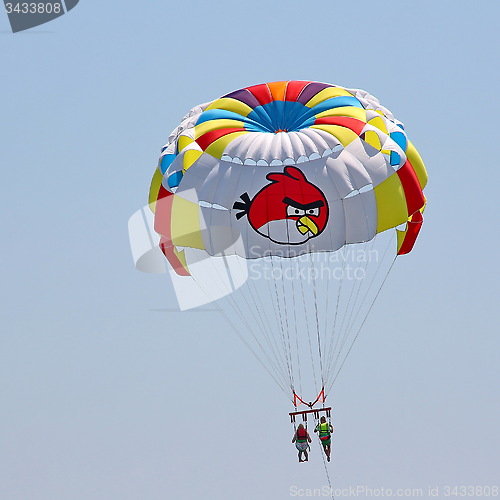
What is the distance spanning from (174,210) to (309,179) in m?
3.06

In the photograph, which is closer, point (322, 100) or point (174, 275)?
point (322, 100)

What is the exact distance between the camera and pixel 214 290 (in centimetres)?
2806

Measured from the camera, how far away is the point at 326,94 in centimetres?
2723

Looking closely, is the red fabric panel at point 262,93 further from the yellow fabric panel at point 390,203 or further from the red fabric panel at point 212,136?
the yellow fabric panel at point 390,203

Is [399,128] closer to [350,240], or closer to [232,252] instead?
[350,240]

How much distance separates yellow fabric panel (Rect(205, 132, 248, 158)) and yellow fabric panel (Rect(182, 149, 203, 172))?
8.7 inches

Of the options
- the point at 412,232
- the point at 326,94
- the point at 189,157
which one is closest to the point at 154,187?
the point at 189,157

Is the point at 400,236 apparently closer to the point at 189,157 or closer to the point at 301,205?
the point at 301,205

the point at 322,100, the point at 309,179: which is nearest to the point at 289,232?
the point at 309,179

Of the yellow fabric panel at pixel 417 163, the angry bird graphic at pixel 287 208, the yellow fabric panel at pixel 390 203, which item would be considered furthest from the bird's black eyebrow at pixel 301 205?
the yellow fabric panel at pixel 417 163

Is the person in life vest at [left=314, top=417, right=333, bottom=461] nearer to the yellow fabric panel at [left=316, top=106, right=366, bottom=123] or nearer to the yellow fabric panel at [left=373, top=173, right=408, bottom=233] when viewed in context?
the yellow fabric panel at [left=373, top=173, right=408, bottom=233]

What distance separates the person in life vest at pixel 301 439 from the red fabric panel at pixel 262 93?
7.17 m

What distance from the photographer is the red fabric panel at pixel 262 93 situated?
27.2m

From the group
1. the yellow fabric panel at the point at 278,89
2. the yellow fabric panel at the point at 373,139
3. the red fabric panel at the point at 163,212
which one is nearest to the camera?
the yellow fabric panel at the point at 373,139
